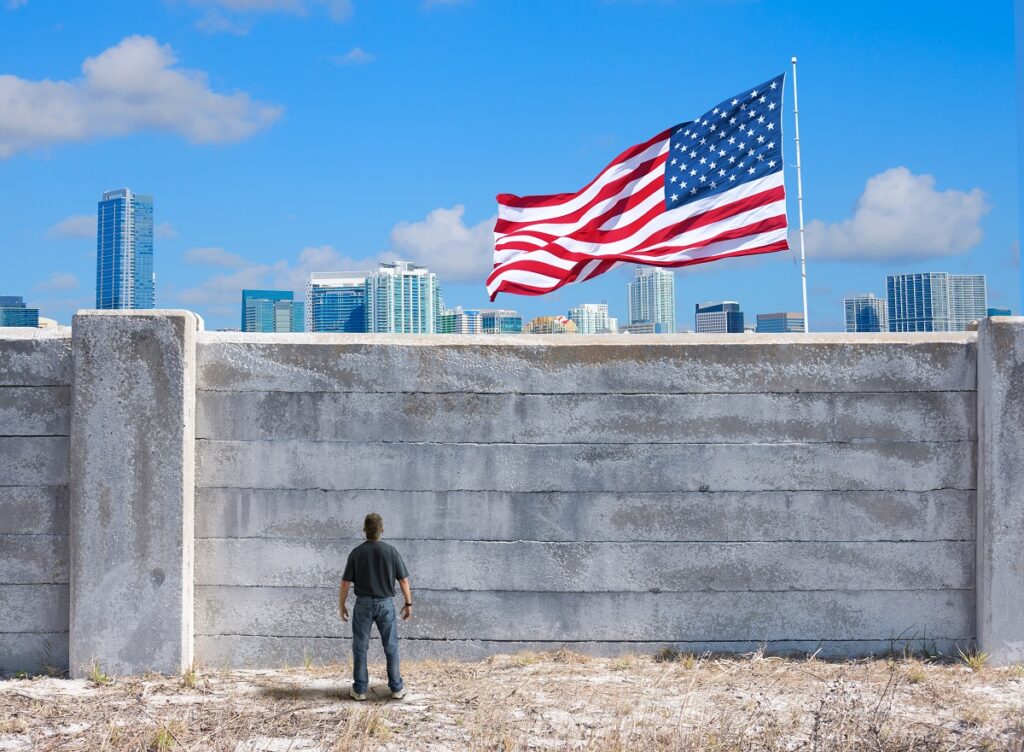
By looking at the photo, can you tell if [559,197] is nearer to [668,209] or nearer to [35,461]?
[668,209]

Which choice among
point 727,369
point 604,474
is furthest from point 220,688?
point 727,369

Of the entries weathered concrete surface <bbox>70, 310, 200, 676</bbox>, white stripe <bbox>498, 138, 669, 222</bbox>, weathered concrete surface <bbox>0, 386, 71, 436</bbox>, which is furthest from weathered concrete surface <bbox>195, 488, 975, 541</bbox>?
white stripe <bbox>498, 138, 669, 222</bbox>

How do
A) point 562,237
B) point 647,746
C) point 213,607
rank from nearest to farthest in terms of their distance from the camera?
point 647,746, point 213,607, point 562,237

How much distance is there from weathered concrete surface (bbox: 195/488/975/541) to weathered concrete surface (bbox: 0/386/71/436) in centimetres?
123

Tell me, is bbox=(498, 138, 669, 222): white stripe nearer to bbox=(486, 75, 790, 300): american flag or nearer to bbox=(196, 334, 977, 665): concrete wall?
bbox=(486, 75, 790, 300): american flag

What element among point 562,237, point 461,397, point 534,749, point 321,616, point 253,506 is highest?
point 562,237

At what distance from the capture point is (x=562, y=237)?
10.9 m

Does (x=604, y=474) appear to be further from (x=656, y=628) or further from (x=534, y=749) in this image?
(x=534, y=749)

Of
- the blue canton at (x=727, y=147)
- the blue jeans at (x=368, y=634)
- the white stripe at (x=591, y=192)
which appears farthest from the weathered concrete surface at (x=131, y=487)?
the blue canton at (x=727, y=147)

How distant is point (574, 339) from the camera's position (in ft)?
27.8

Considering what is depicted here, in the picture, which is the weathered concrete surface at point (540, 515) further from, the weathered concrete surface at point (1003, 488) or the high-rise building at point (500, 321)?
the high-rise building at point (500, 321)

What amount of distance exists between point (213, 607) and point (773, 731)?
4.35m

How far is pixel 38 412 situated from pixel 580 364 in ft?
13.9

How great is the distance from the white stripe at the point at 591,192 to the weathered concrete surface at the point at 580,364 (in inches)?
115
